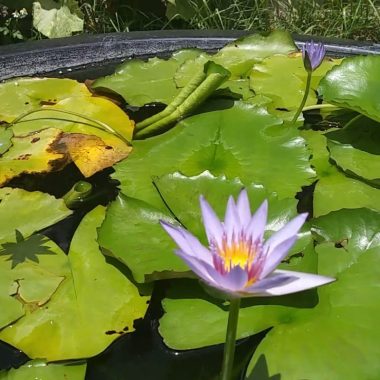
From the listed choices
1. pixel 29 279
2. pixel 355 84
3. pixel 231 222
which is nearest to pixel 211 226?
pixel 231 222

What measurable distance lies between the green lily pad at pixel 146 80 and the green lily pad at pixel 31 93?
49mm

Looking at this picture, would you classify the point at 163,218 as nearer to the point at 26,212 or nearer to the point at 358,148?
the point at 26,212

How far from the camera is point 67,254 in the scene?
2.96 feet

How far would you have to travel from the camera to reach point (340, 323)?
29.8 inches

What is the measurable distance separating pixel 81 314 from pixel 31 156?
379 millimetres

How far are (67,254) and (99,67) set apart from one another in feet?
1.89

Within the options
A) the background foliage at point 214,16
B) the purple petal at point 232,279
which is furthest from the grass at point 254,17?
the purple petal at point 232,279

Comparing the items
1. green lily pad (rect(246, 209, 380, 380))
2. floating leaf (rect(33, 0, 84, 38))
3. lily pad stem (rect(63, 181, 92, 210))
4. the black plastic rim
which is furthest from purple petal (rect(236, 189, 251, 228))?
floating leaf (rect(33, 0, 84, 38))

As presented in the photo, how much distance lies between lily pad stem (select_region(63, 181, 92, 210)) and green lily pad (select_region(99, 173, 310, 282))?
114 mm

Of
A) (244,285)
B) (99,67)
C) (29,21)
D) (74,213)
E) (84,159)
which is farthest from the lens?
(29,21)

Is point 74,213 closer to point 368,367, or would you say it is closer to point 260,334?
point 260,334

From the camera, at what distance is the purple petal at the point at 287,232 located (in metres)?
0.55

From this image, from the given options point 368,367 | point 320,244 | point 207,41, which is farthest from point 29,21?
point 368,367

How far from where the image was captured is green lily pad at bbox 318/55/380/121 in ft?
3.75
